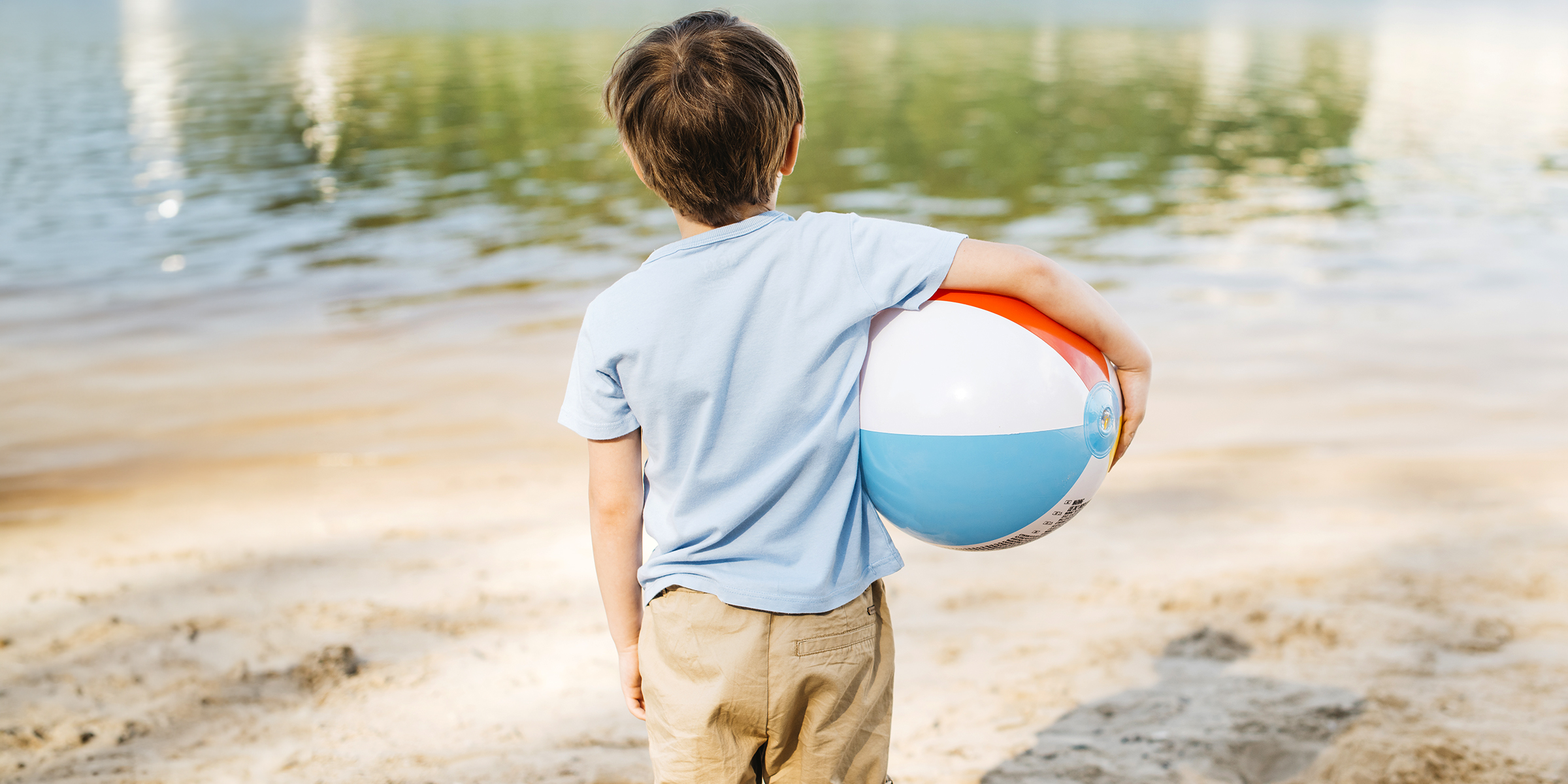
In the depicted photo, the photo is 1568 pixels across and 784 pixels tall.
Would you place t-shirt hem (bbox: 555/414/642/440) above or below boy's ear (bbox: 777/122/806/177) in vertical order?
below

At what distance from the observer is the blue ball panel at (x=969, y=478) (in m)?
2.21

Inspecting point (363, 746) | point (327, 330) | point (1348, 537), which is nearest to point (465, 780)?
point (363, 746)

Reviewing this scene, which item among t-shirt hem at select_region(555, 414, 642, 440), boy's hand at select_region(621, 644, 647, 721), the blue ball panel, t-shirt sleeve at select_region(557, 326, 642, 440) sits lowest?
boy's hand at select_region(621, 644, 647, 721)

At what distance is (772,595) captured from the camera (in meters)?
2.06

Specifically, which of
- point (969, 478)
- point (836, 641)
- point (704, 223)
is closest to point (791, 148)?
point (704, 223)

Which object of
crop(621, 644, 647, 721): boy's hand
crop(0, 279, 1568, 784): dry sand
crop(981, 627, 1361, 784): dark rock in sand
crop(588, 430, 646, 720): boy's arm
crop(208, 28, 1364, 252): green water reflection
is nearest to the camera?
crop(588, 430, 646, 720): boy's arm

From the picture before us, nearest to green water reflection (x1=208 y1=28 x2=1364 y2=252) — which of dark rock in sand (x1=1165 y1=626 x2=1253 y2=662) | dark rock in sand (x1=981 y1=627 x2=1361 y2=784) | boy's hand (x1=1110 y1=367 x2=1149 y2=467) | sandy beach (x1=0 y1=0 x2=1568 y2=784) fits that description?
sandy beach (x1=0 y1=0 x2=1568 y2=784)

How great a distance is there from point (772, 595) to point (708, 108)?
2.94 ft

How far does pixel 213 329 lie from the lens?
885 centimetres

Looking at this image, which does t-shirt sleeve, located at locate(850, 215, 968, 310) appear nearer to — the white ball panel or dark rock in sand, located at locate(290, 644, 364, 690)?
the white ball panel

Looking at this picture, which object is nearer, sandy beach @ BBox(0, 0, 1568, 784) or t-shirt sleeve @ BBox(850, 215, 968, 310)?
t-shirt sleeve @ BBox(850, 215, 968, 310)

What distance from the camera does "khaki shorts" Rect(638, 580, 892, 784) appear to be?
2092 millimetres

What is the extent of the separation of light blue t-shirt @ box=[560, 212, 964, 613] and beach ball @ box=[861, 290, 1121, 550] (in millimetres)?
89

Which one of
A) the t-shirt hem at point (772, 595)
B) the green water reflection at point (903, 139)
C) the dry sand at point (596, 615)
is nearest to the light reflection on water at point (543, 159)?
the green water reflection at point (903, 139)
